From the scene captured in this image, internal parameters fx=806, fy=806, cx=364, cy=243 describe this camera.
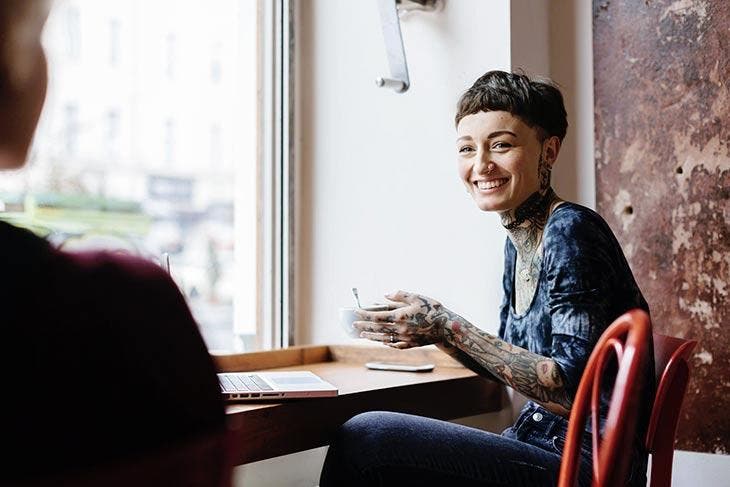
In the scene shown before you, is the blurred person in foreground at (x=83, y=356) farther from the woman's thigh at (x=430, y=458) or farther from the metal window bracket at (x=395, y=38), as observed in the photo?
the metal window bracket at (x=395, y=38)

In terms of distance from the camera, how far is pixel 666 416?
130 centimetres

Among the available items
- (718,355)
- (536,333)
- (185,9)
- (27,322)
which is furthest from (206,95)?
(27,322)

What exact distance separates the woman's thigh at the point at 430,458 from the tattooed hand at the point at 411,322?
0.16m

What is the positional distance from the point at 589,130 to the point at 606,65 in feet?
0.51

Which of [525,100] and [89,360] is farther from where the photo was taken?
[525,100]

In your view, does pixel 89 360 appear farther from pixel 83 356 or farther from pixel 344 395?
pixel 344 395

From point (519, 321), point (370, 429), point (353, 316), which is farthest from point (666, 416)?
point (353, 316)

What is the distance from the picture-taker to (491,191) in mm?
1603

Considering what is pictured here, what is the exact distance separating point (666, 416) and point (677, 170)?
67 cm

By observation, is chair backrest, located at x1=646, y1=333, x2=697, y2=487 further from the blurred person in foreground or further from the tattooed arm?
the blurred person in foreground

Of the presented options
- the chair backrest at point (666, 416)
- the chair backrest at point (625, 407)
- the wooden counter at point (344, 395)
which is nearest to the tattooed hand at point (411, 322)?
the wooden counter at point (344, 395)

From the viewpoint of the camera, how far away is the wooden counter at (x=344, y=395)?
1360 millimetres

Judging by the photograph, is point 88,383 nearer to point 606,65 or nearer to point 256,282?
point 606,65

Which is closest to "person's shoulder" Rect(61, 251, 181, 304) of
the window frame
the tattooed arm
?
the tattooed arm
